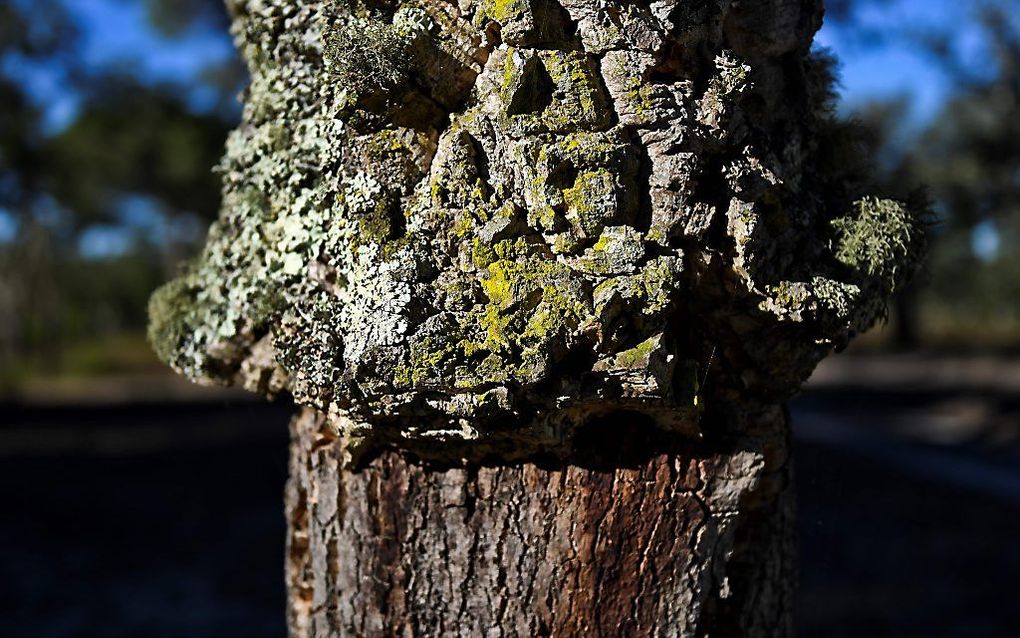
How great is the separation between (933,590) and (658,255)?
489cm

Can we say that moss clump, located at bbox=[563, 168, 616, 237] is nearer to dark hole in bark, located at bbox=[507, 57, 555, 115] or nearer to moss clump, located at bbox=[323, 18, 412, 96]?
dark hole in bark, located at bbox=[507, 57, 555, 115]

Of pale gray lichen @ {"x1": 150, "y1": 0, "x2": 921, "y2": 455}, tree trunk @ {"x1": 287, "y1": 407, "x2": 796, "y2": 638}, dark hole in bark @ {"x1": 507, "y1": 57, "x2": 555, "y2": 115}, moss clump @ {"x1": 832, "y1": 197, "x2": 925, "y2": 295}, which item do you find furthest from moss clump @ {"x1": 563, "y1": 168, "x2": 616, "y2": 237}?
moss clump @ {"x1": 832, "y1": 197, "x2": 925, "y2": 295}

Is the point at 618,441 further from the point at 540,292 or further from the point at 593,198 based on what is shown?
the point at 593,198

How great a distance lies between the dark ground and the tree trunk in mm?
1007

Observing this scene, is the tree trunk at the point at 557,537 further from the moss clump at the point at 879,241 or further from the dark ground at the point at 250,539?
the dark ground at the point at 250,539

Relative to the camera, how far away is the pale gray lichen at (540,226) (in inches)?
54.6

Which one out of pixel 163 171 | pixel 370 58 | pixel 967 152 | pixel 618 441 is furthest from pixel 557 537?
pixel 163 171

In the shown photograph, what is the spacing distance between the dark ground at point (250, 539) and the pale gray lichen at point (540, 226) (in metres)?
1.19

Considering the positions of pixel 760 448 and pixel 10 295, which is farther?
pixel 10 295

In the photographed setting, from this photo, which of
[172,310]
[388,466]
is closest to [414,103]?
[388,466]

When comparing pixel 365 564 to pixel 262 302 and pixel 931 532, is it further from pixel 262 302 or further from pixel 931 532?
pixel 931 532

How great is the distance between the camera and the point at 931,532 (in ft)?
20.6

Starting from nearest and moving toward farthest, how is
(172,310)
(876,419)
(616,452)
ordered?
(616,452) → (172,310) → (876,419)

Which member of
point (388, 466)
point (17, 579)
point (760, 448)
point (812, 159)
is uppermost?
point (812, 159)
